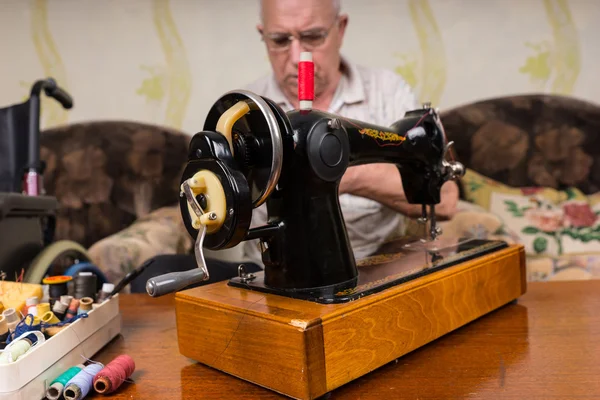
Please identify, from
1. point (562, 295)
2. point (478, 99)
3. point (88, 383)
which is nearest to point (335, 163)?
point (88, 383)

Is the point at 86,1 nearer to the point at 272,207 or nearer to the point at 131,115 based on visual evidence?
the point at 131,115

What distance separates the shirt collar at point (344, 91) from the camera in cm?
199

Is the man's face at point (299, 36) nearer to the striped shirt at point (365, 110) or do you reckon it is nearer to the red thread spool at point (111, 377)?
the striped shirt at point (365, 110)

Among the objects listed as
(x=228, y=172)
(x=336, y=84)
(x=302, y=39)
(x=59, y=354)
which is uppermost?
(x=302, y=39)

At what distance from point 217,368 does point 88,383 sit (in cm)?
18

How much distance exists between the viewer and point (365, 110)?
1990mm

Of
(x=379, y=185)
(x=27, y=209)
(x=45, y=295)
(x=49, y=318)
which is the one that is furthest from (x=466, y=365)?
(x=27, y=209)

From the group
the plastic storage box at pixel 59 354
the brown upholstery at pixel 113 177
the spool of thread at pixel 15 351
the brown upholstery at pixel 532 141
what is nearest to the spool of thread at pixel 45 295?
the plastic storage box at pixel 59 354

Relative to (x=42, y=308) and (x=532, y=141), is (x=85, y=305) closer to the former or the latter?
(x=42, y=308)

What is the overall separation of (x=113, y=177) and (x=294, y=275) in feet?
6.09

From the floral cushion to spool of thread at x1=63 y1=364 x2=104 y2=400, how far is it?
1.88 meters

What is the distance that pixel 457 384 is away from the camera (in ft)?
2.32

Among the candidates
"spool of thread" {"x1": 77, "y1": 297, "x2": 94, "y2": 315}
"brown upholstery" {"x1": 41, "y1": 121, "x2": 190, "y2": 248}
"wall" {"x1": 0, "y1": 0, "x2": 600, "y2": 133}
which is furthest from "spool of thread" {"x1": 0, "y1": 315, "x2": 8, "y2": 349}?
"wall" {"x1": 0, "y1": 0, "x2": 600, "y2": 133}

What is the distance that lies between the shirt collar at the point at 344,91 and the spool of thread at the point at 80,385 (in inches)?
55.7
